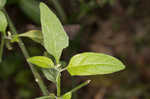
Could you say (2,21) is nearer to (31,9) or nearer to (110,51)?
(31,9)

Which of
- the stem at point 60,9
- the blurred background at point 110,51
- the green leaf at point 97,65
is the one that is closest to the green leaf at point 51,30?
the green leaf at point 97,65

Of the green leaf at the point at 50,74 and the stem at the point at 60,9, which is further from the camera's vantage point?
the stem at the point at 60,9

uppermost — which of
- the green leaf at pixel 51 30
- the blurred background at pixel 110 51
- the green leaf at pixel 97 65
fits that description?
the green leaf at pixel 51 30

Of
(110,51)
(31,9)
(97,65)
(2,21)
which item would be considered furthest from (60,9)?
(110,51)

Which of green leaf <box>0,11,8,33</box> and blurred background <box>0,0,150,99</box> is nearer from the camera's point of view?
green leaf <box>0,11,8,33</box>

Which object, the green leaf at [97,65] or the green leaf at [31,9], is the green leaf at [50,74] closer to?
A: the green leaf at [97,65]

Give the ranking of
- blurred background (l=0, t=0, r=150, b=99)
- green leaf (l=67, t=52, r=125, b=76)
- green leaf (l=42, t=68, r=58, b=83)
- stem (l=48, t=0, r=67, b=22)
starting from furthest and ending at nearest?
blurred background (l=0, t=0, r=150, b=99), stem (l=48, t=0, r=67, b=22), green leaf (l=42, t=68, r=58, b=83), green leaf (l=67, t=52, r=125, b=76)

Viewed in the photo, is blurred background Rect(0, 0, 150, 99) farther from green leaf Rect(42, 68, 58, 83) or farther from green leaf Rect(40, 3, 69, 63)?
green leaf Rect(40, 3, 69, 63)

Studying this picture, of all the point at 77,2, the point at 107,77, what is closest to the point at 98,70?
the point at 77,2

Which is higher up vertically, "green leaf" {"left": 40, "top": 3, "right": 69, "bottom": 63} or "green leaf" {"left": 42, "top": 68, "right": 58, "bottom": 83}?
"green leaf" {"left": 40, "top": 3, "right": 69, "bottom": 63}

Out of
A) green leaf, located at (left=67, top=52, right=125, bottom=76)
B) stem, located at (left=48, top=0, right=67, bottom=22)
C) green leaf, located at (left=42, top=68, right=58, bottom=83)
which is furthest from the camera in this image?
stem, located at (left=48, top=0, right=67, bottom=22)

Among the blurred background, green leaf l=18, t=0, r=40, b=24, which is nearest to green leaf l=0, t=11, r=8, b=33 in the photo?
green leaf l=18, t=0, r=40, b=24
